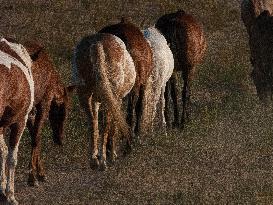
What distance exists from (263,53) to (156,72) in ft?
9.54

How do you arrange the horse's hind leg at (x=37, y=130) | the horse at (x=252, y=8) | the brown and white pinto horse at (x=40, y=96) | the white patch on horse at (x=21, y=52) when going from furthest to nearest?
the horse at (x=252, y=8), the horse's hind leg at (x=37, y=130), the brown and white pinto horse at (x=40, y=96), the white patch on horse at (x=21, y=52)

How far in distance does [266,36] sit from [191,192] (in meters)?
5.17

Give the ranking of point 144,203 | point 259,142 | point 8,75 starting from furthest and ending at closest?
1. point 259,142
2. point 144,203
3. point 8,75

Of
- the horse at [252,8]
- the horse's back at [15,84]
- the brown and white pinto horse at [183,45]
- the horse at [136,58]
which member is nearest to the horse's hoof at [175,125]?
the brown and white pinto horse at [183,45]

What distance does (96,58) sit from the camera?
8.82 metres

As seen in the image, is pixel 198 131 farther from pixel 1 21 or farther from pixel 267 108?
pixel 1 21

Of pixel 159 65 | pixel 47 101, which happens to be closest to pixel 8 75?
pixel 47 101

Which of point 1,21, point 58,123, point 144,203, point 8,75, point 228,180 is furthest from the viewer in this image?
point 1,21

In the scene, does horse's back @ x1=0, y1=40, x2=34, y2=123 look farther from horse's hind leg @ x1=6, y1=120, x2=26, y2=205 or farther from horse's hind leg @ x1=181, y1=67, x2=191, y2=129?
horse's hind leg @ x1=181, y1=67, x2=191, y2=129

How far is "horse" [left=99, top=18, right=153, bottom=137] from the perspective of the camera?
9688 mm

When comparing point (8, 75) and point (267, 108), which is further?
point (267, 108)

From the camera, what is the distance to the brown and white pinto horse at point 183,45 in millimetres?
11758

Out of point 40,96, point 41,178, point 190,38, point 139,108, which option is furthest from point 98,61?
point 190,38

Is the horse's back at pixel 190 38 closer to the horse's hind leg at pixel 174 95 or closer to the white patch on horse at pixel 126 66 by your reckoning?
the horse's hind leg at pixel 174 95
